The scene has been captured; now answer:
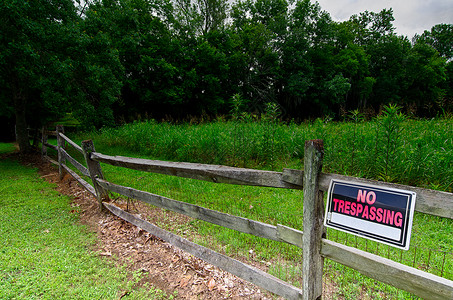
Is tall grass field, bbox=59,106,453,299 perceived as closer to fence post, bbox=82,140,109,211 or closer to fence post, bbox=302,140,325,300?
fence post, bbox=302,140,325,300

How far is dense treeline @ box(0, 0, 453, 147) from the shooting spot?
24.9 ft

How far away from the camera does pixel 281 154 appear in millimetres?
6730

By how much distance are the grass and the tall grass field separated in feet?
3.57

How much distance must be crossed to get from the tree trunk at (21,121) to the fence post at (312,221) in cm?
1139

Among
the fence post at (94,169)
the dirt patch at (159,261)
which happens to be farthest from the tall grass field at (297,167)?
the fence post at (94,169)

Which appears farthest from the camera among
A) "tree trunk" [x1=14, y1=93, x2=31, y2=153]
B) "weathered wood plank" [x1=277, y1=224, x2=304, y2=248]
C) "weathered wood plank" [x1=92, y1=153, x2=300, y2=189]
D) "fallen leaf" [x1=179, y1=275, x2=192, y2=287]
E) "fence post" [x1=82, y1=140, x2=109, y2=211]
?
"tree trunk" [x1=14, y1=93, x2=31, y2=153]

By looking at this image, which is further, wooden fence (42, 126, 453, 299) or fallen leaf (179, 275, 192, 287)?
fallen leaf (179, 275, 192, 287)

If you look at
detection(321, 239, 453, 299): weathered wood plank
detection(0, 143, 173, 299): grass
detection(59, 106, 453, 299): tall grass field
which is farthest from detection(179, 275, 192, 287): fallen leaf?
detection(321, 239, 453, 299): weathered wood plank

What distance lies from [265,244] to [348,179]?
1964 mm

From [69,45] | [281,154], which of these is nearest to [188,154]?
[281,154]

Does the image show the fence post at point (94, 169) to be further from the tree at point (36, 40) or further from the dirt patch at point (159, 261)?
the tree at point (36, 40)

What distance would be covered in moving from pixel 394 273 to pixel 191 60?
2407 centimetres

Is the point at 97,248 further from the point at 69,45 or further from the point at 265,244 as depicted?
the point at 69,45

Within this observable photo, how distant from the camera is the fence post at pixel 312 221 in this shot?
1.66 m
